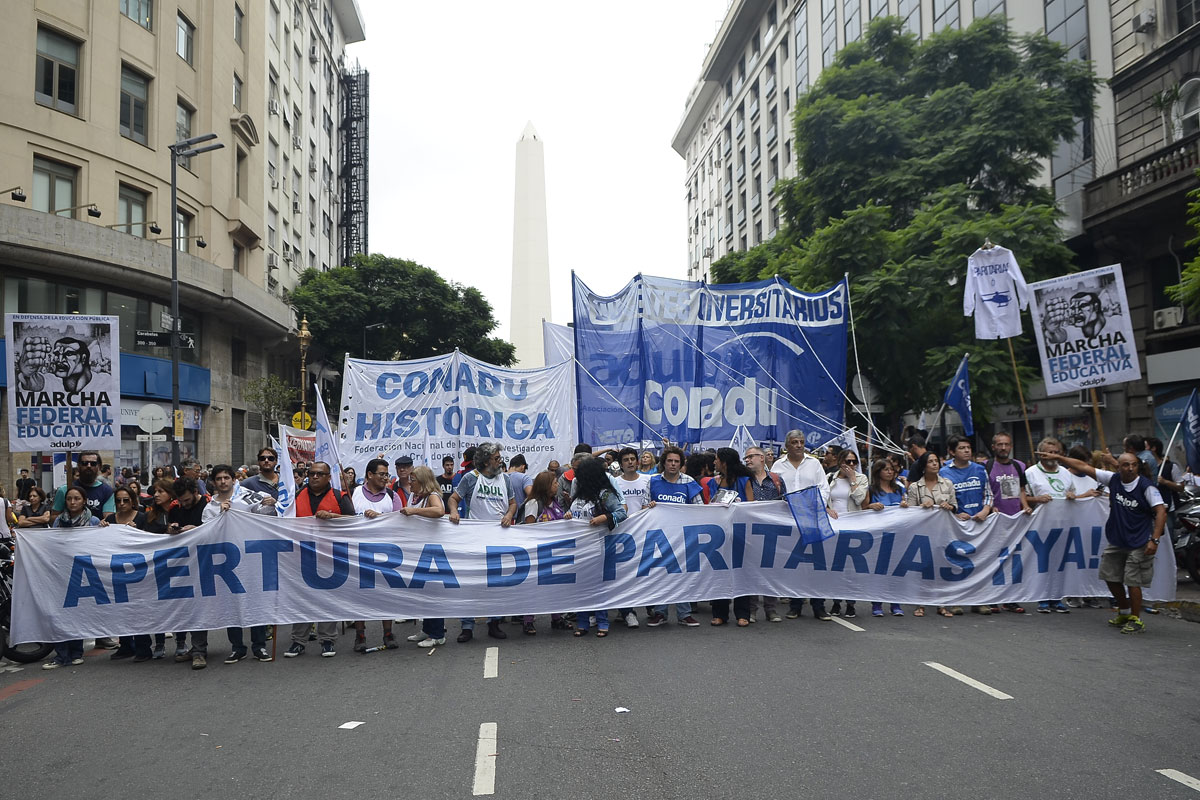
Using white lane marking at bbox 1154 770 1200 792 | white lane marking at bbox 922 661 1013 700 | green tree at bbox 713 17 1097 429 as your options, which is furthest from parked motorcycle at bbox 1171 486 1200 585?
green tree at bbox 713 17 1097 429

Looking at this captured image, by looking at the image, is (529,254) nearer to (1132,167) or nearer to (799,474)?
(1132,167)

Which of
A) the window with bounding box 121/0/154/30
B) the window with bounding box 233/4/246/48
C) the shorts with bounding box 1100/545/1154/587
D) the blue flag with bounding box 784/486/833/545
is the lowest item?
the shorts with bounding box 1100/545/1154/587

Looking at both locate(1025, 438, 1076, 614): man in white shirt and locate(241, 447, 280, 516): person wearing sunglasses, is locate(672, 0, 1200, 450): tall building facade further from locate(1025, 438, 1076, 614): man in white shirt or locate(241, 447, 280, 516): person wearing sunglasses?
locate(241, 447, 280, 516): person wearing sunglasses

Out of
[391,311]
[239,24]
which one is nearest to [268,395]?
[391,311]

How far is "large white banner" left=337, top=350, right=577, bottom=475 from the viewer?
1285 cm

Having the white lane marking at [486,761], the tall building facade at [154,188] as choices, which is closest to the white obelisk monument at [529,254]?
the tall building facade at [154,188]

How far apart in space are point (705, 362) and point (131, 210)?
22066mm

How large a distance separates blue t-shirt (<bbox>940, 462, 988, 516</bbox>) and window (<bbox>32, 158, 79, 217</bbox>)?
23444 mm

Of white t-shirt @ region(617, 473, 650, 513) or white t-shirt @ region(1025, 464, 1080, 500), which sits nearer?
white t-shirt @ region(617, 473, 650, 513)

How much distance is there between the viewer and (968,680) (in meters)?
6.43

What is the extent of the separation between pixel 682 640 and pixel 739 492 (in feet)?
6.57

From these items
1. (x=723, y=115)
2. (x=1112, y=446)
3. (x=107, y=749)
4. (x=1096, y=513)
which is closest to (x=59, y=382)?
(x=107, y=749)

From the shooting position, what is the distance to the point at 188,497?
8.35 meters

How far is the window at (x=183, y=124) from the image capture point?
2938 centimetres
